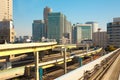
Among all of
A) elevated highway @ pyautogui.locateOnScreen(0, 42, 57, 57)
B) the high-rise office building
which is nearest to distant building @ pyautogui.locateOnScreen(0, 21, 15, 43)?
the high-rise office building

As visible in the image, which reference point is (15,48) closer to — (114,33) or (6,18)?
(6,18)

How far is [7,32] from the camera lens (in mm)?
125688

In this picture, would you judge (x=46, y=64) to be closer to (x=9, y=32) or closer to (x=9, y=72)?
(x=9, y=72)

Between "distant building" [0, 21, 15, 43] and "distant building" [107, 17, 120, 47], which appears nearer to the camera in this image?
"distant building" [0, 21, 15, 43]

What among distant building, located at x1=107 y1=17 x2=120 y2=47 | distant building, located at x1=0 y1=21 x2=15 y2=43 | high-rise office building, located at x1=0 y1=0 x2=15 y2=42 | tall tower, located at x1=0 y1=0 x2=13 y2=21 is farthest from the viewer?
distant building, located at x1=107 y1=17 x2=120 y2=47

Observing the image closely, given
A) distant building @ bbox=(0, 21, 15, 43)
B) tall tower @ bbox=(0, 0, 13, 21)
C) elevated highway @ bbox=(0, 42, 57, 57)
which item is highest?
tall tower @ bbox=(0, 0, 13, 21)

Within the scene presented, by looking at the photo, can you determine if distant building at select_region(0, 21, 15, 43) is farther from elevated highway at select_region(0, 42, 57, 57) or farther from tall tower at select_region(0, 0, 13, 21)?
elevated highway at select_region(0, 42, 57, 57)

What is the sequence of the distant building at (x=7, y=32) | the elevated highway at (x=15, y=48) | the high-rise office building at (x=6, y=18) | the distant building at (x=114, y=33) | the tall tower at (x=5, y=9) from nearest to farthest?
the elevated highway at (x=15, y=48) → the distant building at (x=7, y=32) → the high-rise office building at (x=6, y=18) → the tall tower at (x=5, y=9) → the distant building at (x=114, y=33)

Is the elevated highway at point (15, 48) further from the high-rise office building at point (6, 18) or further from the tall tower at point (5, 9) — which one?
the tall tower at point (5, 9)

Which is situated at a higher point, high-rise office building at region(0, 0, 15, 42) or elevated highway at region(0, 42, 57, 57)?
high-rise office building at region(0, 0, 15, 42)

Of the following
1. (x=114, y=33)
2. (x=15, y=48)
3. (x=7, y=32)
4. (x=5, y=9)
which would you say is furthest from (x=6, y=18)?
(x=15, y=48)

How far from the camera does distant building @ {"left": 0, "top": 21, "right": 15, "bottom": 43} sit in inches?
4875

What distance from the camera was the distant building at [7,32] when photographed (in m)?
124

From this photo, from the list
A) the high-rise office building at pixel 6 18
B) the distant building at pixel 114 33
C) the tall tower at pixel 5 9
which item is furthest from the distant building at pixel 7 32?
the distant building at pixel 114 33
